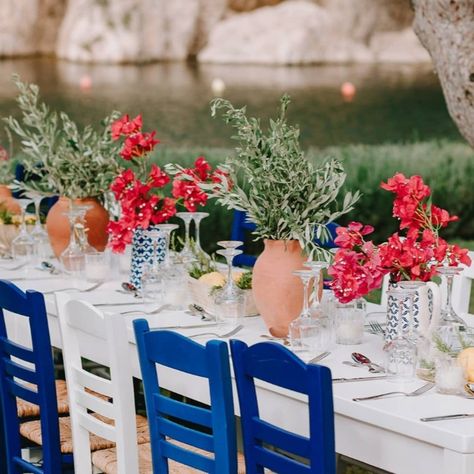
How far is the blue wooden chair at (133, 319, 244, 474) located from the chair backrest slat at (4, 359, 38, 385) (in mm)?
588

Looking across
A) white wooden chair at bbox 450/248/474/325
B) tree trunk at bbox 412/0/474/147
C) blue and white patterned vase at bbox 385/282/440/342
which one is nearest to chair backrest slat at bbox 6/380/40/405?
blue and white patterned vase at bbox 385/282/440/342

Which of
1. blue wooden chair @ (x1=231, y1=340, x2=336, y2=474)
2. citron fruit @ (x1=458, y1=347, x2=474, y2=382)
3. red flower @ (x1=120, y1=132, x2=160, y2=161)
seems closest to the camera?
blue wooden chair @ (x1=231, y1=340, x2=336, y2=474)

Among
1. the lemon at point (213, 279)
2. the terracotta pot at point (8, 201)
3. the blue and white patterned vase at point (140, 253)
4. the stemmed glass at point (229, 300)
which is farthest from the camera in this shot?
the terracotta pot at point (8, 201)

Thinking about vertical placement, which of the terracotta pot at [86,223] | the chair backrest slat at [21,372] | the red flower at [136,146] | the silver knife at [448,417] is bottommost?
the chair backrest slat at [21,372]

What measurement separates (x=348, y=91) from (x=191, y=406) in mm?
7796

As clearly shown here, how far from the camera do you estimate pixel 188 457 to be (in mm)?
2863

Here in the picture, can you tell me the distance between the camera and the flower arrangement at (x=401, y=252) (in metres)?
3.13

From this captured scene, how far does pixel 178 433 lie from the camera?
2.86 m

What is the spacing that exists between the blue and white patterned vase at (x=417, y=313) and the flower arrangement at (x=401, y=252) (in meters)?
0.06

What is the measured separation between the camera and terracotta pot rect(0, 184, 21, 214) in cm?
521

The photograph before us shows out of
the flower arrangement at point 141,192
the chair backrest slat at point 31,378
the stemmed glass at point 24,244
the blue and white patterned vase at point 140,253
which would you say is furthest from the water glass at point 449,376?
the stemmed glass at point 24,244

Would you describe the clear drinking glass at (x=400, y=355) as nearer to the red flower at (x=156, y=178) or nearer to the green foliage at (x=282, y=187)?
the green foliage at (x=282, y=187)

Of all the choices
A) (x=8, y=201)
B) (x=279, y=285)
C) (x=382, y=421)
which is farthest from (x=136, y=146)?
(x=382, y=421)

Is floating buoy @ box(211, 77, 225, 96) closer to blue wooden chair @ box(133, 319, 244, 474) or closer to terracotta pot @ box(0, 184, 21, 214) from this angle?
terracotta pot @ box(0, 184, 21, 214)
